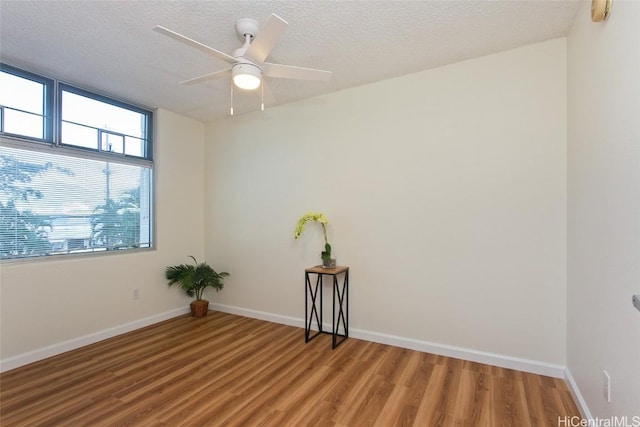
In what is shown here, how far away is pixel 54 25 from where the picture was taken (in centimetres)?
220

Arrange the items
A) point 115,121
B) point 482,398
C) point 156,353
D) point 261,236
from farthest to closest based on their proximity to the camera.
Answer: point 261,236
point 115,121
point 156,353
point 482,398

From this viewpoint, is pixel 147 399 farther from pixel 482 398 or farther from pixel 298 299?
pixel 482 398

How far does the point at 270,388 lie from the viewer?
2291 millimetres

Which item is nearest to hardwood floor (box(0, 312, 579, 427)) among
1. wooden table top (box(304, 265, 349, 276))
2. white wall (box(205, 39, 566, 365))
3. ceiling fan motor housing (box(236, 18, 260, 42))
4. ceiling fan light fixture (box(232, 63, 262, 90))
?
white wall (box(205, 39, 566, 365))

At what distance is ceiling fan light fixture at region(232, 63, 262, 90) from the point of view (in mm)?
2061

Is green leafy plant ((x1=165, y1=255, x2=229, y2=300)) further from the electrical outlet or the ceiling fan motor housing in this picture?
the electrical outlet

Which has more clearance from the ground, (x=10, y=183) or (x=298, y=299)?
(x=10, y=183)

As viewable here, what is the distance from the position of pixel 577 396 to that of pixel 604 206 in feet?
4.35

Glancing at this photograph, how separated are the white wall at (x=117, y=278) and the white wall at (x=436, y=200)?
40.8 inches

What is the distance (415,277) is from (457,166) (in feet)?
3.62

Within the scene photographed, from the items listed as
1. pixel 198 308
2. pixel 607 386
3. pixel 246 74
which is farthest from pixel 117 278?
pixel 607 386

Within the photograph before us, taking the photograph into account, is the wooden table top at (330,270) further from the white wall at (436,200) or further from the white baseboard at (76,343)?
the white baseboard at (76,343)

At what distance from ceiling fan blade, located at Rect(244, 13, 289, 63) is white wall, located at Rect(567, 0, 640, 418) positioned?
1626 mm

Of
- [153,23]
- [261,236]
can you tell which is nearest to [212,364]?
[261,236]
